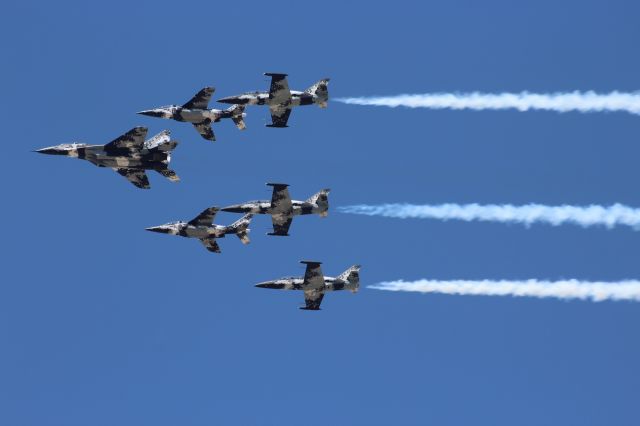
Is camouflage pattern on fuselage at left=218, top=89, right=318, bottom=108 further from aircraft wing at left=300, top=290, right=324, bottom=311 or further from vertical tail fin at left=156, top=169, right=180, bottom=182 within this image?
aircraft wing at left=300, top=290, right=324, bottom=311

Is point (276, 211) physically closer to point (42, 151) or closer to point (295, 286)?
point (295, 286)

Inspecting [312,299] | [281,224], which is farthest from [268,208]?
[312,299]

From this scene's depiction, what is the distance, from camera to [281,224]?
6412 inches

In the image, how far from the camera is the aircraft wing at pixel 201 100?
163762mm

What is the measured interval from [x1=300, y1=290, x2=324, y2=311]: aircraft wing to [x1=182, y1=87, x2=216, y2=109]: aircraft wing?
17433mm

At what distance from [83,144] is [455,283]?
3167cm

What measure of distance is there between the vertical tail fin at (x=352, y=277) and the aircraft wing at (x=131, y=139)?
1979cm

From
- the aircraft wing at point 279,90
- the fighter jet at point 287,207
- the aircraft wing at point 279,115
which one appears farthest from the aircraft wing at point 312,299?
the aircraft wing at point 279,90

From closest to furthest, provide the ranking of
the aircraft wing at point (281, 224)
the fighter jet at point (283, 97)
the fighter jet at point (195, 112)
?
the fighter jet at point (283, 97) → the aircraft wing at point (281, 224) → the fighter jet at point (195, 112)

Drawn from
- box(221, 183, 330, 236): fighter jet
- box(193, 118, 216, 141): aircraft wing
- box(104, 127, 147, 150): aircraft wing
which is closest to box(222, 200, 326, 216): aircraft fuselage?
box(221, 183, 330, 236): fighter jet

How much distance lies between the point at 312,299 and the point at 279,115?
15170mm

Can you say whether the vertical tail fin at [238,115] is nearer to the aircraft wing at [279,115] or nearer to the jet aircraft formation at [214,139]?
the jet aircraft formation at [214,139]

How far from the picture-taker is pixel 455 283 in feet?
505

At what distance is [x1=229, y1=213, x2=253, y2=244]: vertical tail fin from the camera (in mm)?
167500
